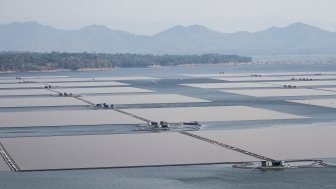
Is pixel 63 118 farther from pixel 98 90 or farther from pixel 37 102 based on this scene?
pixel 98 90

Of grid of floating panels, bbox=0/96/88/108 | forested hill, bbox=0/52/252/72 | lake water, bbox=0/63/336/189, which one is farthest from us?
forested hill, bbox=0/52/252/72

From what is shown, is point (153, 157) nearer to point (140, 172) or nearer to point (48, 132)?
point (140, 172)

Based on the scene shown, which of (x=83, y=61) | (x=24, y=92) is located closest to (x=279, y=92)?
(x=24, y=92)

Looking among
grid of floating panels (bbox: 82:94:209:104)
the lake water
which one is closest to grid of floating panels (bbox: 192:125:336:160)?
the lake water

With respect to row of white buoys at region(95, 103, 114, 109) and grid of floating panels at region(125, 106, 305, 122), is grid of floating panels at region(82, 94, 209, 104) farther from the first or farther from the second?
grid of floating panels at region(125, 106, 305, 122)

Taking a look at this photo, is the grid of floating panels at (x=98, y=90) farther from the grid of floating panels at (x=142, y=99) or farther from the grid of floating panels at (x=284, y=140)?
the grid of floating panels at (x=284, y=140)

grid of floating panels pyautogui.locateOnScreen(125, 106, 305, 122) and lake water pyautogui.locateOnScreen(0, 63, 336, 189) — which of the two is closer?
lake water pyautogui.locateOnScreen(0, 63, 336, 189)

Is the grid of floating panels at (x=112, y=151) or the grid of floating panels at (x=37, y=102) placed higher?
the grid of floating panels at (x=112, y=151)

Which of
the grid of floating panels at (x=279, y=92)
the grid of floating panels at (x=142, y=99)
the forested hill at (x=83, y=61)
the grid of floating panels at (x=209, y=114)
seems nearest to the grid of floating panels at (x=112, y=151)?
the grid of floating panels at (x=209, y=114)
